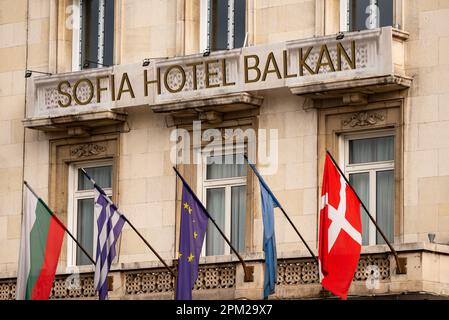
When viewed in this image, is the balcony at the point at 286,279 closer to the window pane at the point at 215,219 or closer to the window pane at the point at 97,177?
the window pane at the point at 215,219

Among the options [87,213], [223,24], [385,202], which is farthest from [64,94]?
[385,202]

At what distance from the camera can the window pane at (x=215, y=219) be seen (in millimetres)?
52688

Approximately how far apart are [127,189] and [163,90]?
285cm

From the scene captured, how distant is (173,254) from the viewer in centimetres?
5256

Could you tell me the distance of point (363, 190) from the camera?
5028 cm

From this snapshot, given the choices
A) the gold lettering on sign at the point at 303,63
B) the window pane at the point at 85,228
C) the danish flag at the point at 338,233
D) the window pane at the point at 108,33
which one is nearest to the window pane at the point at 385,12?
the gold lettering on sign at the point at 303,63

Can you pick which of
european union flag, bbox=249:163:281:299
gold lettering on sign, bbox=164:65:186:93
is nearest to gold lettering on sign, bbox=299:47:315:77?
european union flag, bbox=249:163:281:299

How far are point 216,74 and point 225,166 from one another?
7.90ft

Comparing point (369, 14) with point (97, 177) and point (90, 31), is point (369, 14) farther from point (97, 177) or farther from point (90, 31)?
point (97, 177)

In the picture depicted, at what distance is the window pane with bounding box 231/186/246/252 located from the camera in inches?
2051
